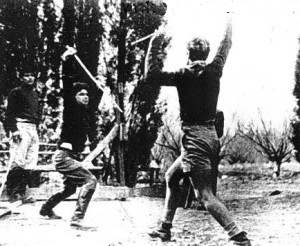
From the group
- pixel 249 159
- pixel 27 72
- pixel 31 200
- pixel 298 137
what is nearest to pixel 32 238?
pixel 31 200

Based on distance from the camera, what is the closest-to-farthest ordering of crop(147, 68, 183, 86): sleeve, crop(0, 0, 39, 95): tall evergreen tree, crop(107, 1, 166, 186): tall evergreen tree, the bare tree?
crop(147, 68, 183, 86): sleeve, crop(0, 0, 39, 95): tall evergreen tree, crop(107, 1, 166, 186): tall evergreen tree, the bare tree

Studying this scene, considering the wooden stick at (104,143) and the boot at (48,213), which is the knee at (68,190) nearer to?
the boot at (48,213)

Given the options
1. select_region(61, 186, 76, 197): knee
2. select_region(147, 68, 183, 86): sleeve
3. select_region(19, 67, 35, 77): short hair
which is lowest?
select_region(61, 186, 76, 197): knee

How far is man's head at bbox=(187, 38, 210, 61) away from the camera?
122 inches

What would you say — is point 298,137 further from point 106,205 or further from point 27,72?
point 27,72

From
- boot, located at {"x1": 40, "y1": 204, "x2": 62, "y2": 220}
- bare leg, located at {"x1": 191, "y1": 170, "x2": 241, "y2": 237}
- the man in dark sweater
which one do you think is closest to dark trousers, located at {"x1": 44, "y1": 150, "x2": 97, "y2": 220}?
the man in dark sweater

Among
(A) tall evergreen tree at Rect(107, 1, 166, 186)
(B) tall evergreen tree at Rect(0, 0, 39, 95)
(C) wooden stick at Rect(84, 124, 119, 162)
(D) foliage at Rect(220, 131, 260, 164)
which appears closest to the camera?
(B) tall evergreen tree at Rect(0, 0, 39, 95)

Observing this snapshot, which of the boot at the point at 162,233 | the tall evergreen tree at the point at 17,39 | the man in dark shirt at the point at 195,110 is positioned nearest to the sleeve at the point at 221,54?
the man in dark shirt at the point at 195,110

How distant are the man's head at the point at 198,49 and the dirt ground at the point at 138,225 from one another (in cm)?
124

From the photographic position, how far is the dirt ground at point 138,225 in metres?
3.19

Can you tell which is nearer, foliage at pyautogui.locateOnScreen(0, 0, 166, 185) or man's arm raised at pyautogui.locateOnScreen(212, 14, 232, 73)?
man's arm raised at pyautogui.locateOnScreen(212, 14, 232, 73)

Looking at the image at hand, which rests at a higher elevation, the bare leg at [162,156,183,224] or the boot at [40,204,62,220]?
the bare leg at [162,156,183,224]

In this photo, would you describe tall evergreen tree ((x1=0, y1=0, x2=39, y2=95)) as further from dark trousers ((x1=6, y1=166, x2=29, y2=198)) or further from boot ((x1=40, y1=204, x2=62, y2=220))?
boot ((x1=40, y1=204, x2=62, y2=220))

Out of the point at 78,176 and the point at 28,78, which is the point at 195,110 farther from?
the point at 28,78
